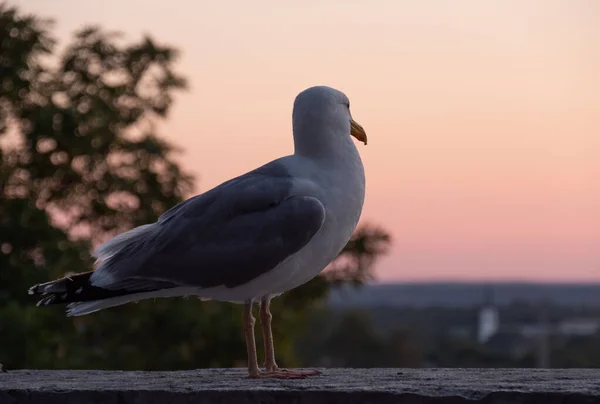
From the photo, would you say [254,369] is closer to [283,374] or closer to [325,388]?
[283,374]

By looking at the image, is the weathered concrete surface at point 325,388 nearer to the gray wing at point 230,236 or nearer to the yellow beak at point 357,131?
the gray wing at point 230,236

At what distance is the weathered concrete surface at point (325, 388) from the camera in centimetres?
564

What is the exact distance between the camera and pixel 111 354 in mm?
21000

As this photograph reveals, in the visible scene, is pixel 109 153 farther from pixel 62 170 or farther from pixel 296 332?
pixel 296 332

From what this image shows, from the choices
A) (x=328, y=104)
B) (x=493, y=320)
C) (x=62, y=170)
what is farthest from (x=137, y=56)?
(x=493, y=320)

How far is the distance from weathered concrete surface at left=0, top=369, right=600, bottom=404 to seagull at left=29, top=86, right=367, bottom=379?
0.52m

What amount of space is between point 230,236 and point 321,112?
957 millimetres

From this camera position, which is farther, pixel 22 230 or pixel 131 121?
pixel 131 121

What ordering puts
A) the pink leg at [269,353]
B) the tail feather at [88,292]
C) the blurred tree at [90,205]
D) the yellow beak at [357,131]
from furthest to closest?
the blurred tree at [90,205], the yellow beak at [357,131], the tail feather at [88,292], the pink leg at [269,353]

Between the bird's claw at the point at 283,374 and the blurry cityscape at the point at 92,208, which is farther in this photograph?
the blurry cityscape at the point at 92,208

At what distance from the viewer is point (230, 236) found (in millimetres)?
7340

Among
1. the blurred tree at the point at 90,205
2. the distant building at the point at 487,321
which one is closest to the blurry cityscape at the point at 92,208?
the blurred tree at the point at 90,205

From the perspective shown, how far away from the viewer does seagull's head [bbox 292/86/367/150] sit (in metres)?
7.56

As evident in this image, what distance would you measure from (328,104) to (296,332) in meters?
17.1
